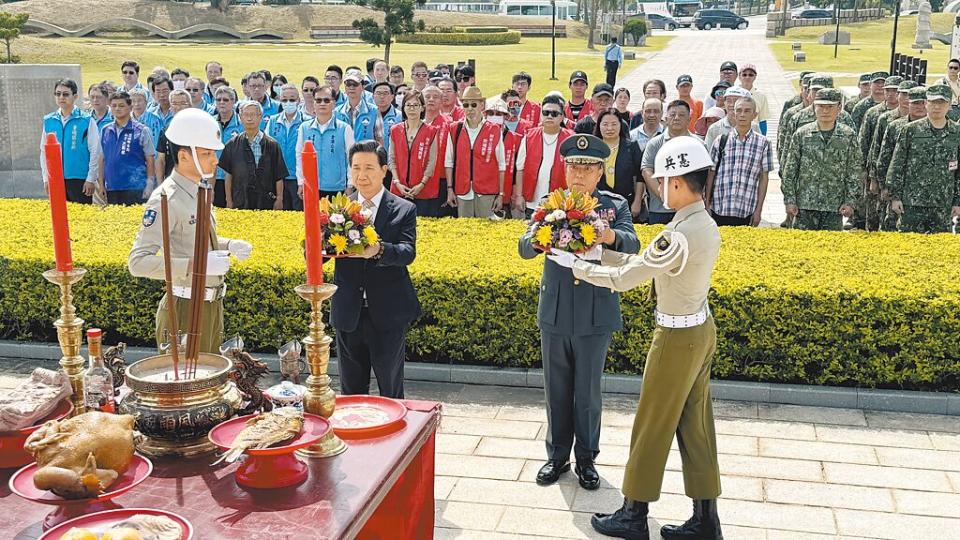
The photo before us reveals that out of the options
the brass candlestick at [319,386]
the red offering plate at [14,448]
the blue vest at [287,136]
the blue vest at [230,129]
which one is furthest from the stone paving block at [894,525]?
the blue vest at [230,129]

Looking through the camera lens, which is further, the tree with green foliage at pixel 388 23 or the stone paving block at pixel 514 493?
the tree with green foliage at pixel 388 23

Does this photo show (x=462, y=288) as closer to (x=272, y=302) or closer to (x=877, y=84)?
(x=272, y=302)

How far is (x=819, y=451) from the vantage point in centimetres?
650

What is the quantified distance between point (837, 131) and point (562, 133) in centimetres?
274

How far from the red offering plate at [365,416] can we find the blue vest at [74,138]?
31.3 feet

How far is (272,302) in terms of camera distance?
318 inches

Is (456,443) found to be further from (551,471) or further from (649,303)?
(649,303)

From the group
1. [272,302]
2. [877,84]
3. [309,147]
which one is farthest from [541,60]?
[309,147]

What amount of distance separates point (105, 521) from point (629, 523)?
3.04 meters

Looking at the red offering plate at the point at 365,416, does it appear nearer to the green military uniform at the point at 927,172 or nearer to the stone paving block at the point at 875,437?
the stone paving block at the point at 875,437

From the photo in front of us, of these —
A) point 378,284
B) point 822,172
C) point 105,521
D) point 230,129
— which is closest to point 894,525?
point 378,284

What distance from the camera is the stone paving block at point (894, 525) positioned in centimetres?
539

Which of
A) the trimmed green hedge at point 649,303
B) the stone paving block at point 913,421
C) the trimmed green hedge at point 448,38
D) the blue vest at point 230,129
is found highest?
the trimmed green hedge at point 448,38

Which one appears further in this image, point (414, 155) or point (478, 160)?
point (414, 155)
